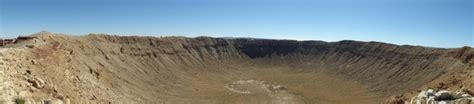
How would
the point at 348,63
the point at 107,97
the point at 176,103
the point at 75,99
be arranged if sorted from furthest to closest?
the point at 348,63
the point at 176,103
the point at 107,97
the point at 75,99

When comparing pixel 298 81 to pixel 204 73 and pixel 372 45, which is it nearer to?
pixel 204 73

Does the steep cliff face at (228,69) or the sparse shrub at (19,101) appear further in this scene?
the steep cliff face at (228,69)

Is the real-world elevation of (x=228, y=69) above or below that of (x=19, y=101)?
below

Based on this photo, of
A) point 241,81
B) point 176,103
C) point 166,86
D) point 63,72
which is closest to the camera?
point 63,72

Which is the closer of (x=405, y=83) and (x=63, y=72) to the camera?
(x=63, y=72)

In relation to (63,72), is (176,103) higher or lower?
lower

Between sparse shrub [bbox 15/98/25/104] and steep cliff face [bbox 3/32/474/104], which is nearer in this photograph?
sparse shrub [bbox 15/98/25/104]

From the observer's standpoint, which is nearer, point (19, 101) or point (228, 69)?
point (19, 101)

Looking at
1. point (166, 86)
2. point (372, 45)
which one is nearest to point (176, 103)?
point (166, 86)
